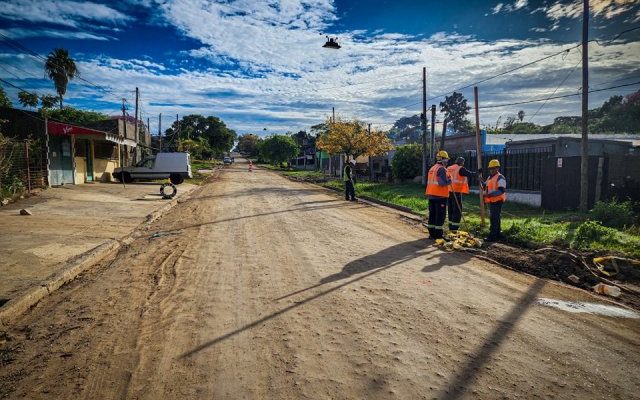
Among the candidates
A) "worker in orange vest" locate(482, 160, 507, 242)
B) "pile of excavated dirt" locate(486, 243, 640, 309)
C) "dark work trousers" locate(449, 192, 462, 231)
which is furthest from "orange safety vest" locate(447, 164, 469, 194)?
"pile of excavated dirt" locate(486, 243, 640, 309)

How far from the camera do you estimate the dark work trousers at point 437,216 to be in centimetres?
860

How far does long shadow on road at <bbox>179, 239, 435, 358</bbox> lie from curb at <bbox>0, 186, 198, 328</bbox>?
2.37 meters

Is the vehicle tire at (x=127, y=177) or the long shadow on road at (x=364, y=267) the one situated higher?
the vehicle tire at (x=127, y=177)

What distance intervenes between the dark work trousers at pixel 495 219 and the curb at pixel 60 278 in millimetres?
7789

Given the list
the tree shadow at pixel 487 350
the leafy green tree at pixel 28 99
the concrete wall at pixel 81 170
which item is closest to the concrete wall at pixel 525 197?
the tree shadow at pixel 487 350

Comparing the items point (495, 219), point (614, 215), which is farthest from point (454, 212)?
point (614, 215)

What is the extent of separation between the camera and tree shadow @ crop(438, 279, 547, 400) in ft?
9.27

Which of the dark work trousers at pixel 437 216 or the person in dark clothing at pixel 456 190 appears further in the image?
the person in dark clothing at pixel 456 190

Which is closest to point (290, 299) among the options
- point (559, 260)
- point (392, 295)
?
point (392, 295)

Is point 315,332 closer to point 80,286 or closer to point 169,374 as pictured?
point 169,374

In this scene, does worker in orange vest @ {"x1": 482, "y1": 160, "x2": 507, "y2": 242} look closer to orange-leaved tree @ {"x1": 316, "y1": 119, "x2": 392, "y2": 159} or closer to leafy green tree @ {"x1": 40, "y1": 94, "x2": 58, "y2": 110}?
orange-leaved tree @ {"x1": 316, "y1": 119, "x2": 392, "y2": 159}

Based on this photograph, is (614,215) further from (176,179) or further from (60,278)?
(176,179)

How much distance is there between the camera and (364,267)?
600 cm

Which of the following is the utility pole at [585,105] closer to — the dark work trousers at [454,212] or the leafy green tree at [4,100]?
the dark work trousers at [454,212]
